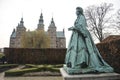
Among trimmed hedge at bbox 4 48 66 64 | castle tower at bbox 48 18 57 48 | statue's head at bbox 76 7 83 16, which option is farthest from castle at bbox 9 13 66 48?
statue's head at bbox 76 7 83 16

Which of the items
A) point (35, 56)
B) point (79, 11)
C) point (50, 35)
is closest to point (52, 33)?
point (50, 35)

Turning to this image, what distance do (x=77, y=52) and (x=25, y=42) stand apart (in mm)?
39583

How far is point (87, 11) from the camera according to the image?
28812 mm

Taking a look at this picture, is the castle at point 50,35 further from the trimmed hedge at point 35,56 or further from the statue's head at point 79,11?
the statue's head at point 79,11

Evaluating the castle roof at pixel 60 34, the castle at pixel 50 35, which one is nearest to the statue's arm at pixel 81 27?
the castle at pixel 50 35

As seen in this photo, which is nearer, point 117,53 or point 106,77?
point 106,77

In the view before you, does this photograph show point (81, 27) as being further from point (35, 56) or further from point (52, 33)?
point (52, 33)

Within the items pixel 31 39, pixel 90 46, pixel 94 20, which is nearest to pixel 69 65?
pixel 90 46

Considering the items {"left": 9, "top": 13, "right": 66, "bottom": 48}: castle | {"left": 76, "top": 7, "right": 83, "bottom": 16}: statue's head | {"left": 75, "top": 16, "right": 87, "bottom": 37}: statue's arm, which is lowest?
{"left": 75, "top": 16, "right": 87, "bottom": 37}: statue's arm

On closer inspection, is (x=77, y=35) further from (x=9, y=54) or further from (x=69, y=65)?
(x=9, y=54)

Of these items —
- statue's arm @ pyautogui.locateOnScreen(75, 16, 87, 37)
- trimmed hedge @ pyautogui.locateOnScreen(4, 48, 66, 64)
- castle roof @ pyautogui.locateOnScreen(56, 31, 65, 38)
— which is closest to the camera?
statue's arm @ pyautogui.locateOnScreen(75, 16, 87, 37)

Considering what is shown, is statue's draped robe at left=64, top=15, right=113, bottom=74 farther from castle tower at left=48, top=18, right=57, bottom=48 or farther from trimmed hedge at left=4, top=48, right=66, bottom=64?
castle tower at left=48, top=18, right=57, bottom=48

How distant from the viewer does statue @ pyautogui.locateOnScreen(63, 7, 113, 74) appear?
4.70 meters

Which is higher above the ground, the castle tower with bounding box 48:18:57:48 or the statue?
the castle tower with bounding box 48:18:57:48
